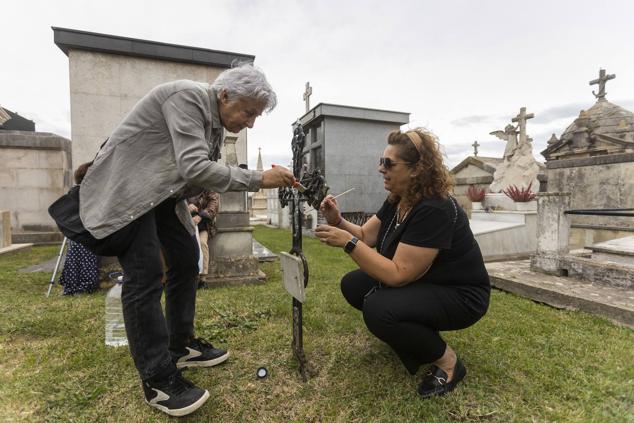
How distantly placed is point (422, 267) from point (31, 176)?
10.6 m

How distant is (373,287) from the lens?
2.49 meters

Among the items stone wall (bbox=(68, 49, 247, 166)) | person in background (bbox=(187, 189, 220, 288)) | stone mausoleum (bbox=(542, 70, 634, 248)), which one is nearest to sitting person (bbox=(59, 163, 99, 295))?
person in background (bbox=(187, 189, 220, 288))

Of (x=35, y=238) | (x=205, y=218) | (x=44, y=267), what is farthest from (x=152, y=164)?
(x=35, y=238)

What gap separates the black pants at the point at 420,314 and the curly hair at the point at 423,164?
0.57 meters

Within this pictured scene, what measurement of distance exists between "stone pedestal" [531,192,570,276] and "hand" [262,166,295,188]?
4.43m

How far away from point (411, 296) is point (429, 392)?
1.88 ft

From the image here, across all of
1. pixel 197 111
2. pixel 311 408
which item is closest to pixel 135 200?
pixel 197 111

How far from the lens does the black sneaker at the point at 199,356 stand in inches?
94.0

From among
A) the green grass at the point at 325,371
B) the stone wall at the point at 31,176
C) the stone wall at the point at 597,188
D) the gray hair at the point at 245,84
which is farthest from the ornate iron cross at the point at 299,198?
the stone wall at the point at 31,176

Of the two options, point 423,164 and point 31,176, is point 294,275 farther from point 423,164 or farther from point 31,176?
point 31,176

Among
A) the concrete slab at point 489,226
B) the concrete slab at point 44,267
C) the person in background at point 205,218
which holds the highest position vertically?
the person in background at point 205,218

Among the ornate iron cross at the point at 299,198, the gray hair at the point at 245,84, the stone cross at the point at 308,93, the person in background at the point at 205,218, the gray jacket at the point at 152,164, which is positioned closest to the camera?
the gray jacket at the point at 152,164

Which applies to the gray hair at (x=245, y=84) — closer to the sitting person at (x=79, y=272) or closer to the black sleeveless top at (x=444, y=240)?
the black sleeveless top at (x=444, y=240)

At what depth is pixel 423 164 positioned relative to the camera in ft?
7.18
